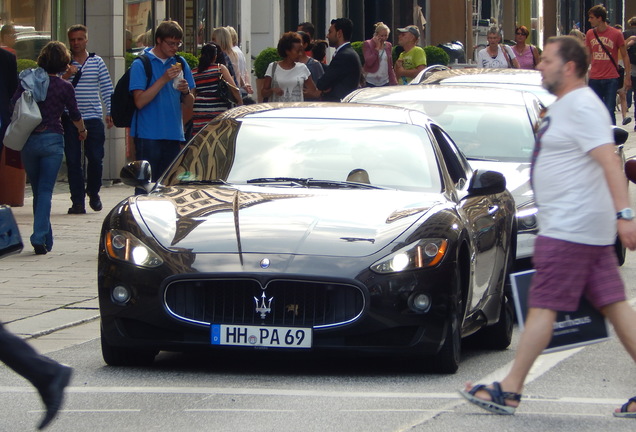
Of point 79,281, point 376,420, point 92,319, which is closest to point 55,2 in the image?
point 79,281

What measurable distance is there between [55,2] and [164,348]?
13.1 m

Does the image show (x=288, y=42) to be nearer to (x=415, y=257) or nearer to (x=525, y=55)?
(x=525, y=55)

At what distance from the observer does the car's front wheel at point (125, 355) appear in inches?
299

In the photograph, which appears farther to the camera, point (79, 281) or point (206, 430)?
point (79, 281)

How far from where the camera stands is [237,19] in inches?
1093

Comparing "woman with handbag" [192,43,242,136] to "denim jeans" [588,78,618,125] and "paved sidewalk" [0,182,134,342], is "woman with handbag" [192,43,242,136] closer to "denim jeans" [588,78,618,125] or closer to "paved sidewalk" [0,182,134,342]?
"paved sidewalk" [0,182,134,342]

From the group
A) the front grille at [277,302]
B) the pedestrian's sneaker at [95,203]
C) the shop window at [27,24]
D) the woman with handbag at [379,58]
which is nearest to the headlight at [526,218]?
the front grille at [277,302]

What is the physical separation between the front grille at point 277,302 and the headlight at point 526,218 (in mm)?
3099

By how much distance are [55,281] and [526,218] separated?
3.47 m

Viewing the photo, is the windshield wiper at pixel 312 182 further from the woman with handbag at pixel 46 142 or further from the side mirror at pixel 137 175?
the woman with handbag at pixel 46 142

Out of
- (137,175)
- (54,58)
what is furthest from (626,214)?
(54,58)

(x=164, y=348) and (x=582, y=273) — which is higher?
(x=582, y=273)

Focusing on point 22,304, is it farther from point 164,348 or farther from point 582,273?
point 582,273

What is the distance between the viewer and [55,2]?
19.8 meters
